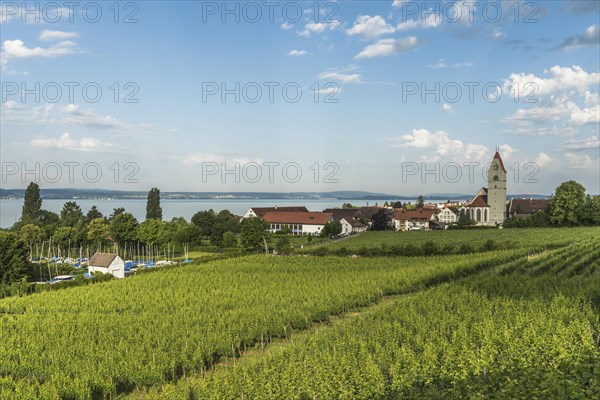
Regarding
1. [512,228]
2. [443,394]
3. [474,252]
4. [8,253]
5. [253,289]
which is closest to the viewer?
[443,394]

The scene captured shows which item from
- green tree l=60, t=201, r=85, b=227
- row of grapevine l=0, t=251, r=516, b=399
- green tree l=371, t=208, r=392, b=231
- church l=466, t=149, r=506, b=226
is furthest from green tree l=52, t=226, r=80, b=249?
church l=466, t=149, r=506, b=226

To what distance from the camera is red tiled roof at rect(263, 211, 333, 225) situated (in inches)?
3780

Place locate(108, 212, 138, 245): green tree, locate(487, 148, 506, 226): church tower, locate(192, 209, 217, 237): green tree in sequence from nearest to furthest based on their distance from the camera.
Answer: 1. locate(108, 212, 138, 245): green tree
2. locate(192, 209, 217, 237): green tree
3. locate(487, 148, 506, 226): church tower

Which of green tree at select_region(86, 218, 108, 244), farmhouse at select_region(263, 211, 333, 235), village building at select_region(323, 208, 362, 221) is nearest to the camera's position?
green tree at select_region(86, 218, 108, 244)

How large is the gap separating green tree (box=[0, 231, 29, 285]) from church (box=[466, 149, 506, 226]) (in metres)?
87.8

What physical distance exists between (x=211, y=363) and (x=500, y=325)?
10567mm

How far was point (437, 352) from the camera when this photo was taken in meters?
15.3

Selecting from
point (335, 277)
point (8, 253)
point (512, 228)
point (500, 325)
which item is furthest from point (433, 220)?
point (500, 325)

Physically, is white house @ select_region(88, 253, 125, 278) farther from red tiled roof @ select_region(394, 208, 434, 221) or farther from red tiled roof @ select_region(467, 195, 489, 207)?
red tiled roof @ select_region(467, 195, 489, 207)

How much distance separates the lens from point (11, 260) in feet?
139

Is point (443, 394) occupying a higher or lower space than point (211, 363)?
higher

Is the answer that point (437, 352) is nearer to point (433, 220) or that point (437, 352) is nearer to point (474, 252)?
point (474, 252)

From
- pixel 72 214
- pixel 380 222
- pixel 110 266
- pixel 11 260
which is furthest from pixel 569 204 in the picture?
pixel 72 214

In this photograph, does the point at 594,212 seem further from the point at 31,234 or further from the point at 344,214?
the point at 31,234
